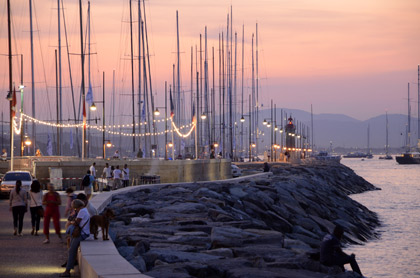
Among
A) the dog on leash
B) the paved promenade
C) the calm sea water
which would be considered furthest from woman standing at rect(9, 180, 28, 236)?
the calm sea water

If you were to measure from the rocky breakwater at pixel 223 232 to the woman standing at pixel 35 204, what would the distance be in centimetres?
238

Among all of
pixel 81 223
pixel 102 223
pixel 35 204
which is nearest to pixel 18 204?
pixel 35 204

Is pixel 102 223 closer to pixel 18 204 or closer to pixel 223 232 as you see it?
pixel 223 232

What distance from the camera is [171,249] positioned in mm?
17359

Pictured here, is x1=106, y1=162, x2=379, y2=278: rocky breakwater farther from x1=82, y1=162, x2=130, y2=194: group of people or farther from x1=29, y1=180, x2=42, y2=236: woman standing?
x1=82, y1=162, x2=130, y2=194: group of people

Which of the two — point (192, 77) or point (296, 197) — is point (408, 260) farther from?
point (192, 77)

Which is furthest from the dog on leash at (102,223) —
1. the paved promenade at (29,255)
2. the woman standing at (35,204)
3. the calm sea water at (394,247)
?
the calm sea water at (394,247)

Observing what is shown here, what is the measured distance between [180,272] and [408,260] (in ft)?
64.5

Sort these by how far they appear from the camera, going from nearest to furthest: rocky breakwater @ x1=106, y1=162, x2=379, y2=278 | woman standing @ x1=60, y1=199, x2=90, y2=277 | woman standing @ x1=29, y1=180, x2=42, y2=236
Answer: woman standing @ x1=60, y1=199, x2=90, y2=277 → rocky breakwater @ x1=106, y1=162, x2=379, y2=278 → woman standing @ x1=29, y1=180, x2=42, y2=236

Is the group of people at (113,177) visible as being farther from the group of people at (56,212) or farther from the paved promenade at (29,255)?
the group of people at (56,212)

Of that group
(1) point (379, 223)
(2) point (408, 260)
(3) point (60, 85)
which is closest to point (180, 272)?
(2) point (408, 260)

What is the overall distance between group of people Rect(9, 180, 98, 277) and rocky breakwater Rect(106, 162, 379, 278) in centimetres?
126

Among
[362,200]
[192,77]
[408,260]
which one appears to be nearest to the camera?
[408,260]

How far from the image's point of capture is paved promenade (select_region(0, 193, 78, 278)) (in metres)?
15.3
